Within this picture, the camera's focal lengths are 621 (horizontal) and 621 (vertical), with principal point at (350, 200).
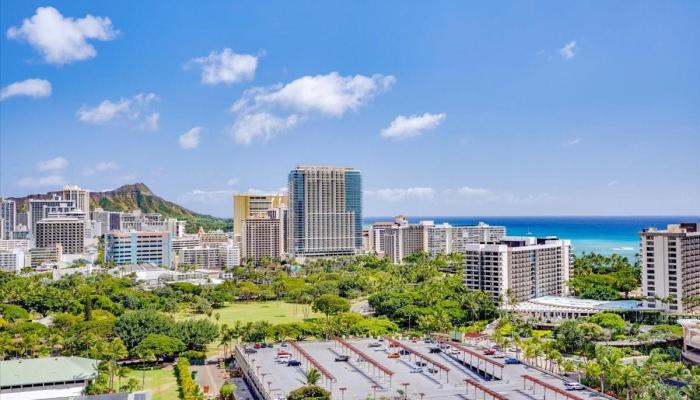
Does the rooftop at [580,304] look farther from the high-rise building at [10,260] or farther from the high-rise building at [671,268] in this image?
the high-rise building at [10,260]

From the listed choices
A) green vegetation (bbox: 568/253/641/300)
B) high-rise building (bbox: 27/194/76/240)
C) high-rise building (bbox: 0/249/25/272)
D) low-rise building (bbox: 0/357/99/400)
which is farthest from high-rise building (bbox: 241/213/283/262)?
low-rise building (bbox: 0/357/99/400)

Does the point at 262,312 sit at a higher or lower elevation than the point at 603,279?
lower

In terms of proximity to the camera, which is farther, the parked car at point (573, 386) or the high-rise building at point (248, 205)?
the high-rise building at point (248, 205)

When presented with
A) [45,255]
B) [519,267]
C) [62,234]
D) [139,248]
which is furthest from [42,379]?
[62,234]

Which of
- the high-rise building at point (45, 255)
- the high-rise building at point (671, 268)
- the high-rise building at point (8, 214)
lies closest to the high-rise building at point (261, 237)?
the high-rise building at point (45, 255)

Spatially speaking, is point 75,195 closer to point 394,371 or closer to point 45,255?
point 45,255
